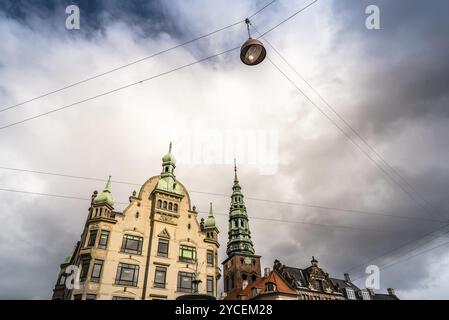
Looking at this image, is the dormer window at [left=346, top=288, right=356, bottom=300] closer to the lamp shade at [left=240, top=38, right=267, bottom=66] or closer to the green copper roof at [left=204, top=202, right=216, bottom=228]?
the green copper roof at [left=204, top=202, right=216, bottom=228]

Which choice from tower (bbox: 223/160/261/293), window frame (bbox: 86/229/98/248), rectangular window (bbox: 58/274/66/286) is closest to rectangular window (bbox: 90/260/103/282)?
window frame (bbox: 86/229/98/248)

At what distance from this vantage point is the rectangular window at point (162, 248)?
2997 cm

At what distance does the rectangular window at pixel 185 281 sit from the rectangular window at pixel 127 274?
4514mm

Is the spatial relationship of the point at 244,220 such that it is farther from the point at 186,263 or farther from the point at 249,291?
the point at 186,263

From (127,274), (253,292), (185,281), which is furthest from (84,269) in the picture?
(253,292)

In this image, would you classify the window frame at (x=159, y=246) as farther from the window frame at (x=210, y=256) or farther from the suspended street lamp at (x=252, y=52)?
the suspended street lamp at (x=252, y=52)

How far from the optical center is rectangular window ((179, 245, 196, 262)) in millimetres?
31062

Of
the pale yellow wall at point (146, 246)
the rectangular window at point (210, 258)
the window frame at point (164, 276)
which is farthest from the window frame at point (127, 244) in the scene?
the rectangular window at point (210, 258)

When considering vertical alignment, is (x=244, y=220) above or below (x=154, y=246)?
above

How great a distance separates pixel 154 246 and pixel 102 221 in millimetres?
5991

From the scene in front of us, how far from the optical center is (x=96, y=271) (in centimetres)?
2634

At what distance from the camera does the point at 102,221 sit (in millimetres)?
28984
